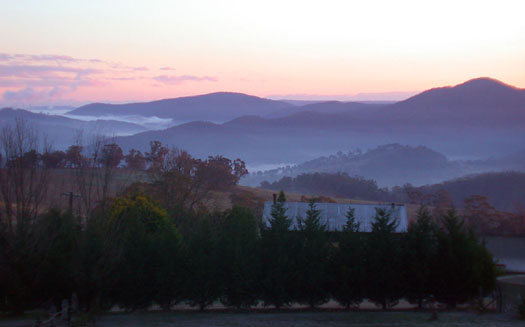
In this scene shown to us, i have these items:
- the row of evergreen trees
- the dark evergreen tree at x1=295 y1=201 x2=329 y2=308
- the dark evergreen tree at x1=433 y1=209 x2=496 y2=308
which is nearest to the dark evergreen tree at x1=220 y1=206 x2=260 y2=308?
the row of evergreen trees

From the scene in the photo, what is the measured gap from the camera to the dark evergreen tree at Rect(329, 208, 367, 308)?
18.1m

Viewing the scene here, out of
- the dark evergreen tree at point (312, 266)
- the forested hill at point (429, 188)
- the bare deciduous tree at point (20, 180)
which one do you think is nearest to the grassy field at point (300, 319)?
the dark evergreen tree at point (312, 266)

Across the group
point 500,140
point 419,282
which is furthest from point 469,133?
point 419,282

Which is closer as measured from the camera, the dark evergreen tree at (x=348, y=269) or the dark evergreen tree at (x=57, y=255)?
the dark evergreen tree at (x=57, y=255)

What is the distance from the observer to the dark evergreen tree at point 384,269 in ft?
59.4

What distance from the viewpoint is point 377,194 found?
76750mm

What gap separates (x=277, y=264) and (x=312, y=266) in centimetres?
123

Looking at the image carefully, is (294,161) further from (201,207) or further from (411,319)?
(411,319)

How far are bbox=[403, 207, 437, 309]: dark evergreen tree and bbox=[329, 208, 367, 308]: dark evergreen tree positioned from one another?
157 centimetres

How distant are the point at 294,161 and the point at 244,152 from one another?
1810 cm

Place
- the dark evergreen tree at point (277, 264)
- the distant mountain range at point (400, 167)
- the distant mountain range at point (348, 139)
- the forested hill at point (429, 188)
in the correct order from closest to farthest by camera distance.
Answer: the dark evergreen tree at point (277, 264)
the forested hill at point (429, 188)
the distant mountain range at point (400, 167)
the distant mountain range at point (348, 139)

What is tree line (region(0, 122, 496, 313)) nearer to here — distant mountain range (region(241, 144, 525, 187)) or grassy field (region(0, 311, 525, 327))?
grassy field (region(0, 311, 525, 327))

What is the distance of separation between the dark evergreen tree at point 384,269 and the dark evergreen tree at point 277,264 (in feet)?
8.92

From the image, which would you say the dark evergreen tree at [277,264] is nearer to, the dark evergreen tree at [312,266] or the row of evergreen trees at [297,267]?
the row of evergreen trees at [297,267]
